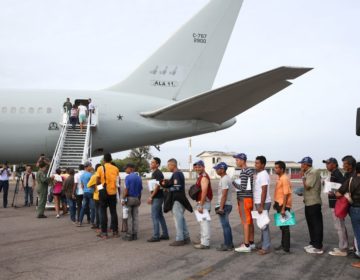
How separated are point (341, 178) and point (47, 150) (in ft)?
47.5

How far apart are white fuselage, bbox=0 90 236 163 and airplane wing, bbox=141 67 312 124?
54 cm

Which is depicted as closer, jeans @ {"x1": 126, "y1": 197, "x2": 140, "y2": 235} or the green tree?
jeans @ {"x1": 126, "y1": 197, "x2": 140, "y2": 235}

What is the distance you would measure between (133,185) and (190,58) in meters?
11.9

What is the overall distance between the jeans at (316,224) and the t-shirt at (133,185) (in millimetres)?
3405

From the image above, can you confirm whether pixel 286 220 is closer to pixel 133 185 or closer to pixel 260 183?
pixel 260 183

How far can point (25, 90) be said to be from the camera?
18.1 meters

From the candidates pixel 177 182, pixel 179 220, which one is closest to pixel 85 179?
pixel 177 182

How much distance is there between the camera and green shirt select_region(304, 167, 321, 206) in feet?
22.7

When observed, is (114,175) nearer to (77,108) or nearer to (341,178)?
(341,178)

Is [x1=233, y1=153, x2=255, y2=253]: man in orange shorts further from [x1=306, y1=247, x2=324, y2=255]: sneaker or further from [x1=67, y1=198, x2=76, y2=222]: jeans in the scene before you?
[x1=67, y1=198, x2=76, y2=222]: jeans

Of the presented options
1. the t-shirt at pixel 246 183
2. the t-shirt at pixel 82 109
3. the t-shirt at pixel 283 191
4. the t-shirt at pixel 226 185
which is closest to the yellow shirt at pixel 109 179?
the t-shirt at pixel 226 185

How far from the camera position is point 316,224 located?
6859mm

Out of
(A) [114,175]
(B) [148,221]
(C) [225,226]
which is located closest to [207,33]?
(B) [148,221]

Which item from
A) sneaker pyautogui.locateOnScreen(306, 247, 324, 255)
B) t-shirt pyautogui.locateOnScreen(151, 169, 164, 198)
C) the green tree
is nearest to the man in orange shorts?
sneaker pyautogui.locateOnScreen(306, 247, 324, 255)
